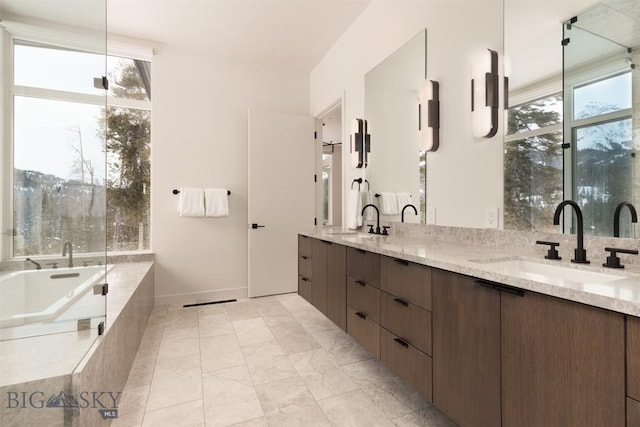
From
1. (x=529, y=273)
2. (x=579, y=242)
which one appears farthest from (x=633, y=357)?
(x=579, y=242)

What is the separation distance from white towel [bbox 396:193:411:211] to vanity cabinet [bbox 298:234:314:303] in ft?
2.64

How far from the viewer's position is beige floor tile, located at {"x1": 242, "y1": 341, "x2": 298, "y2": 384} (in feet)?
6.52

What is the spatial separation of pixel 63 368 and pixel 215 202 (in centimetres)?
252

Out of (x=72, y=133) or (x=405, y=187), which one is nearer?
(x=72, y=133)

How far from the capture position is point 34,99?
1.46 metres

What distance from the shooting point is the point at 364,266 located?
1.93 metres

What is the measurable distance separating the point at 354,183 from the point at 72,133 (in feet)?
7.18

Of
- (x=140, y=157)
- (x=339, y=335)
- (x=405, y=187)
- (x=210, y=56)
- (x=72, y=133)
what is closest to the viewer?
(x=72, y=133)

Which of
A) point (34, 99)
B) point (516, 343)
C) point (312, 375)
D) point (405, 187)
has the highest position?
point (34, 99)

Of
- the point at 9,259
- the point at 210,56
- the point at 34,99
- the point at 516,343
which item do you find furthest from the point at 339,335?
the point at 210,56

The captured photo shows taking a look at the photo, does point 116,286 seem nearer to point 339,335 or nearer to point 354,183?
point 339,335

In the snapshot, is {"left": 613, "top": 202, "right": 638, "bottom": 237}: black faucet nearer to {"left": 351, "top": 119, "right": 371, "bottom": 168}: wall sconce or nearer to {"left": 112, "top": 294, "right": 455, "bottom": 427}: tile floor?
{"left": 112, "top": 294, "right": 455, "bottom": 427}: tile floor

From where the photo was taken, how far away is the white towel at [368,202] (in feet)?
9.39

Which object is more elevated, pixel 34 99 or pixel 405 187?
pixel 34 99
